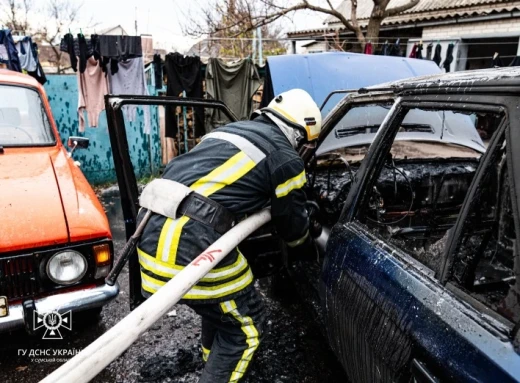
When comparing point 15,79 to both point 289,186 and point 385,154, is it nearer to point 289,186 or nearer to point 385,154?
point 289,186

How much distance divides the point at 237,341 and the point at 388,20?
34.0 feet

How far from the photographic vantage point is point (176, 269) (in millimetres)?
1833

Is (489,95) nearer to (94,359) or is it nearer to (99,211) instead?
(94,359)

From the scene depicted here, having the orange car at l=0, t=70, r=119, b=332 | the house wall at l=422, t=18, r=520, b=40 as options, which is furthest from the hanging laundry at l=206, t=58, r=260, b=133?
the house wall at l=422, t=18, r=520, b=40

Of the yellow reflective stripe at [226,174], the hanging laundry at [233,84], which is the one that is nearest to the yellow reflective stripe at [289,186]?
the yellow reflective stripe at [226,174]

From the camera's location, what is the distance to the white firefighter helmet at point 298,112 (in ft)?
6.80

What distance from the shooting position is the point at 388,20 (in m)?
10.2

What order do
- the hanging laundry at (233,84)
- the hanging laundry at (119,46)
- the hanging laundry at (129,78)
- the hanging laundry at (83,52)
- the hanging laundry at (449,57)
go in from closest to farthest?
1. the hanging laundry at (83,52)
2. the hanging laundry at (119,46)
3. the hanging laundry at (129,78)
4. the hanging laundry at (233,84)
5. the hanging laundry at (449,57)

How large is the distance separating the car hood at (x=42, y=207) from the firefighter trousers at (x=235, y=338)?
998 millimetres

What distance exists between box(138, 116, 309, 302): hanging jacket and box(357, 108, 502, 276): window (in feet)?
2.70

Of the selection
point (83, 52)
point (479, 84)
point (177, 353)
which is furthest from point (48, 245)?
point (83, 52)

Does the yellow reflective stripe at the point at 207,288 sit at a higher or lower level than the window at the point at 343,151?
lower

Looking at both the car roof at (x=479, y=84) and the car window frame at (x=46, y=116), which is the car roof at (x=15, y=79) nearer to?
the car window frame at (x=46, y=116)

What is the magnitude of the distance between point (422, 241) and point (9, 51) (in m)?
6.26
